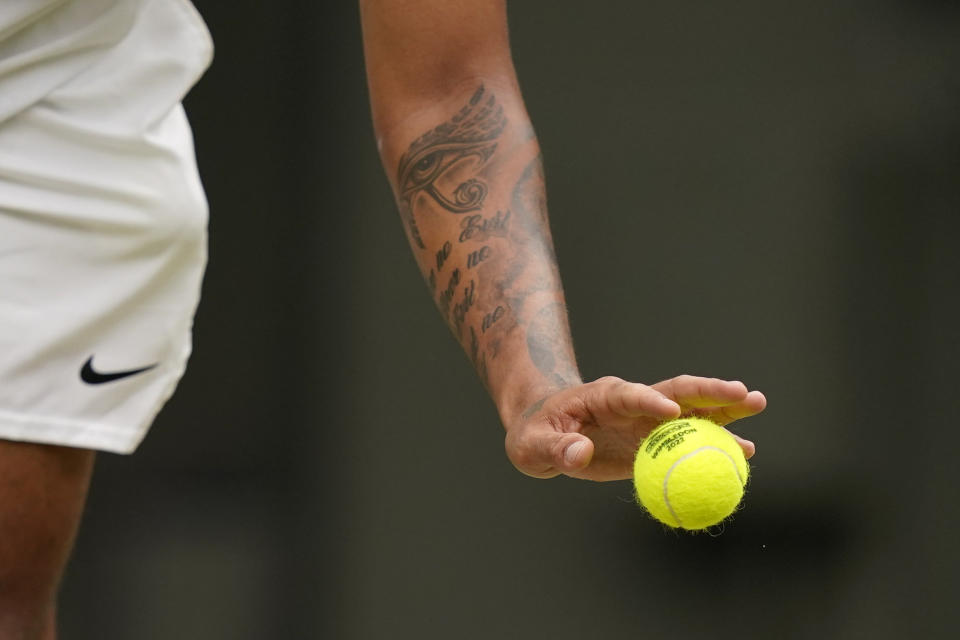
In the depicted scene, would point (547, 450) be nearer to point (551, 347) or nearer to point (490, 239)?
point (551, 347)

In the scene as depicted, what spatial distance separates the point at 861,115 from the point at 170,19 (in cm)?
245

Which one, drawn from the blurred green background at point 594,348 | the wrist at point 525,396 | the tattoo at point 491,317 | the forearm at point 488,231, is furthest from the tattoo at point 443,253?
the blurred green background at point 594,348

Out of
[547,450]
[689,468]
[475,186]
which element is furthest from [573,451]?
[475,186]

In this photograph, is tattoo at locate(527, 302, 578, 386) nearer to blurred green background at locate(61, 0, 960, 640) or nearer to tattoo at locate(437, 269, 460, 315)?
tattoo at locate(437, 269, 460, 315)

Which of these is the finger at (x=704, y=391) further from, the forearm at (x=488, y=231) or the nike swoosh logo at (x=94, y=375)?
the nike swoosh logo at (x=94, y=375)

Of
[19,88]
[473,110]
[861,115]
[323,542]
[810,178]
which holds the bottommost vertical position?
[323,542]

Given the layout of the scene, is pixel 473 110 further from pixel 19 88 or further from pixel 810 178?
pixel 810 178

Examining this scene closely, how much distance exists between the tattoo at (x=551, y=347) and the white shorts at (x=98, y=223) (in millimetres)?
380

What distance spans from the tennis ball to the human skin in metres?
0.05

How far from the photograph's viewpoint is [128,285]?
1.28 meters

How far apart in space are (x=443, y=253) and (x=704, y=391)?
561mm

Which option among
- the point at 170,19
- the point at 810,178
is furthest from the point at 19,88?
the point at 810,178

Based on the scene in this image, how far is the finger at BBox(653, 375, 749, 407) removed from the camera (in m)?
1.09

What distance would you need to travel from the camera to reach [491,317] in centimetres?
149
